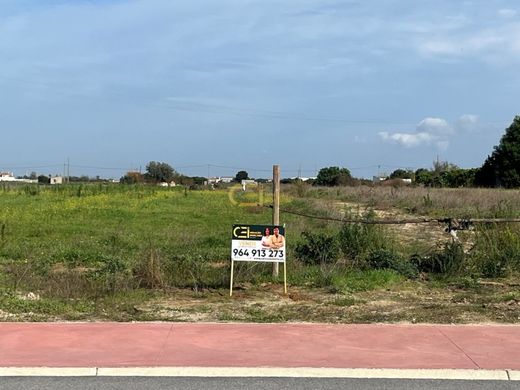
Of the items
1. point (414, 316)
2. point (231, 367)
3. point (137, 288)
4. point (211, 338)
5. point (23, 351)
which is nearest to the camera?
point (231, 367)

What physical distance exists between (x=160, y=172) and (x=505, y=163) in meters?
70.5

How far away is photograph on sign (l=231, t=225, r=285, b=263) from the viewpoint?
9.65m

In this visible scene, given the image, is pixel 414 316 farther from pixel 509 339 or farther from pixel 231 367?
pixel 231 367

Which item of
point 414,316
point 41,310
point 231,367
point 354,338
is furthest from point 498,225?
point 41,310

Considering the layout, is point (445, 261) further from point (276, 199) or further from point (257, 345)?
point (257, 345)

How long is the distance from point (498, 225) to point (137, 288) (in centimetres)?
729

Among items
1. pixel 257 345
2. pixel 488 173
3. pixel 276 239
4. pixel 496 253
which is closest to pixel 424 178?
pixel 488 173

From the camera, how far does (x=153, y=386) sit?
5457mm

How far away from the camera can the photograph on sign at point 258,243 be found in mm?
9648

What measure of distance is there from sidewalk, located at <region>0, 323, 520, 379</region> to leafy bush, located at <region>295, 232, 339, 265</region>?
404cm

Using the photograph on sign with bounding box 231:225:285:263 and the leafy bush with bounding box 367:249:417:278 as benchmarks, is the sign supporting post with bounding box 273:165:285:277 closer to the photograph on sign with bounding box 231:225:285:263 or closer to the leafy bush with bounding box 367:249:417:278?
the photograph on sign with bounding box 231:225:285:263

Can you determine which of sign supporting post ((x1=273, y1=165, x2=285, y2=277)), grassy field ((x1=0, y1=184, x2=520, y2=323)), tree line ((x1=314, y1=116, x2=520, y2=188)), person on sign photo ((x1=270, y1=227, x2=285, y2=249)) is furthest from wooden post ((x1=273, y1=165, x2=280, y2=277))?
tree line ((x1=314, y1=116, x2=520, y2=188))

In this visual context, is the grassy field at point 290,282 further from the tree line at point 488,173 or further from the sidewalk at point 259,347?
the tree line at point 488,173

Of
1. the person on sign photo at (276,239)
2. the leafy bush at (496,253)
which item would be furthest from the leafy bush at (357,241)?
the person on sign photo at (276,239)
